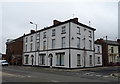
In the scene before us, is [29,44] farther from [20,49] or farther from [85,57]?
[85,57]

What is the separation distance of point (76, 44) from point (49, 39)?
7239 millimetres

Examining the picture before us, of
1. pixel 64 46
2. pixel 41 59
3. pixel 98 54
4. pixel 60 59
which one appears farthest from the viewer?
pixel 98 54

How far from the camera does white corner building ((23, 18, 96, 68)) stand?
32.2 meters

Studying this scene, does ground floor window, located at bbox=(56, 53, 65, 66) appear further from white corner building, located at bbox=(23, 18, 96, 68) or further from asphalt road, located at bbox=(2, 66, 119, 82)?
asphalt road, located at bbox=(2, 66, 119, 82)

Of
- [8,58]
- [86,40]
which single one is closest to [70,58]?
[86,40]

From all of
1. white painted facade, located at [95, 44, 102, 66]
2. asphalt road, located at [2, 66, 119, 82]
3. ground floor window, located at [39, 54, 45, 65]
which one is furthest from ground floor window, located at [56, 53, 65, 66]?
white painted facade, located at [95, 44, 102, 66]

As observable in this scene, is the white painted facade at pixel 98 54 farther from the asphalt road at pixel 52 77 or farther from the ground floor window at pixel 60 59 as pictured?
the asphalt road at pixel 52 77

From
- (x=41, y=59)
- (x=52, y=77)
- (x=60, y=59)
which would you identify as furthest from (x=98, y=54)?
(x=52, y=77)

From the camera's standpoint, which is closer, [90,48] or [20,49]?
[90,48]

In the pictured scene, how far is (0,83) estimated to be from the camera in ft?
38.3

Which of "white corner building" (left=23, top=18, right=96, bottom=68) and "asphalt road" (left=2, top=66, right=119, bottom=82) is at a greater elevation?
"white corner building" (left=23, top=18, right=96, bottom=68)

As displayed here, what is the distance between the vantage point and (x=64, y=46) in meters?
33.2

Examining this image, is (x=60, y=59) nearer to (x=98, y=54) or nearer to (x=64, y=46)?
(x=64, y=46)

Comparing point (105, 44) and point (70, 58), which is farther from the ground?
point (105, 44)
